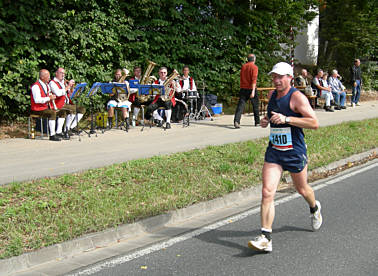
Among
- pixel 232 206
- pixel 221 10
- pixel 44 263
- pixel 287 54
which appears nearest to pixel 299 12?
pixel 287 54

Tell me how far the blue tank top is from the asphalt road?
3.40 ft

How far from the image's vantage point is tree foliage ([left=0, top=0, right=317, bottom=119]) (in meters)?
12.6

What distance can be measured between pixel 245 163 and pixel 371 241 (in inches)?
149

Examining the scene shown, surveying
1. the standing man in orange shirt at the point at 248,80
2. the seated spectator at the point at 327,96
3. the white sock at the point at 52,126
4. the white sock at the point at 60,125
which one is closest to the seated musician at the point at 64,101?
the white sock at the point at 60,125

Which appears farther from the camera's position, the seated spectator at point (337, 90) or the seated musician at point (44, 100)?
the seated spectator at point (337, 90)

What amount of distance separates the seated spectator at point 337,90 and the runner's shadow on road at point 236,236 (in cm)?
1539

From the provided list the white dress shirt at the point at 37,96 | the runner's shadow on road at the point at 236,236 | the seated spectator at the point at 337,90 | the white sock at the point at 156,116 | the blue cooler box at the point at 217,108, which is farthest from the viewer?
the seated spectator at the point at 337,90

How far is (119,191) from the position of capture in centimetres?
685

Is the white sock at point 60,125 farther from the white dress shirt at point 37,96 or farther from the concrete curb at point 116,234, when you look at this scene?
the concrete curb at point 116,234

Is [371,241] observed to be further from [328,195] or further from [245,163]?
[245,163]

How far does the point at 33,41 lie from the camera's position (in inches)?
513

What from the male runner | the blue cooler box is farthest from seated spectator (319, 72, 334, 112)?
the male runner

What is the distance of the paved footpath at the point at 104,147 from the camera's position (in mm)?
8391

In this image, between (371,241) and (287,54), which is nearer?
(371,241)
